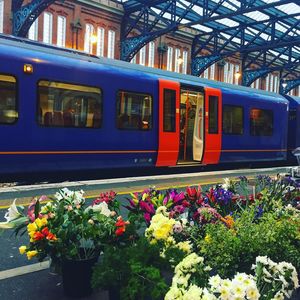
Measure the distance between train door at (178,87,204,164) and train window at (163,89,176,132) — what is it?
112 centimetres

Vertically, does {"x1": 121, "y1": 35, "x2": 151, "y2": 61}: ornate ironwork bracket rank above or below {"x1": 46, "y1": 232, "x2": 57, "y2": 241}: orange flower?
above

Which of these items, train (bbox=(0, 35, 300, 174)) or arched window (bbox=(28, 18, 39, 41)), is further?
arched window (bbox=(28, 18, 39, 41))

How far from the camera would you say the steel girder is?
21078mm

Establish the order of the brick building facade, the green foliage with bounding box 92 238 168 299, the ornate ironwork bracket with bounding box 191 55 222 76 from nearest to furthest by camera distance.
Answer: the green foliage with bounding box 92 238 168 299
the brick building facade
the ornate ironwork bracket with bounding box 191 55 222 76

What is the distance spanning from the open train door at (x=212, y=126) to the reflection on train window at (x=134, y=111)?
8.60 feet

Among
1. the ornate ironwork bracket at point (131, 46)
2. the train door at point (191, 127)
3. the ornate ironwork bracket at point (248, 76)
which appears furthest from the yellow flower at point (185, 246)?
the ornate ironwork bracket at point (248, 76)

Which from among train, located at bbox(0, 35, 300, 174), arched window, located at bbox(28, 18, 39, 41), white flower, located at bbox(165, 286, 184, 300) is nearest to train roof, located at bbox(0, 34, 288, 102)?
train, located at bbox(0, 35, 300, 174)

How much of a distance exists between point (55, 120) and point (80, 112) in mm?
742

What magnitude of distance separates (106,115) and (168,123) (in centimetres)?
225

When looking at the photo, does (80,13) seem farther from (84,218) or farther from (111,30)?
(84,218)

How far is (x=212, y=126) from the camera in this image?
13.2m

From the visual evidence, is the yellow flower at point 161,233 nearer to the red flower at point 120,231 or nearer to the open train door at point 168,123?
the red flower at point 120,231

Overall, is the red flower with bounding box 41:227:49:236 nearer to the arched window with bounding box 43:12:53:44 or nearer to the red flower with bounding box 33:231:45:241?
the red flower with bounding box 33:231:45:241

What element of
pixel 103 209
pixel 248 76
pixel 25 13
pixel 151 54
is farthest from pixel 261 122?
pixel 248 76
